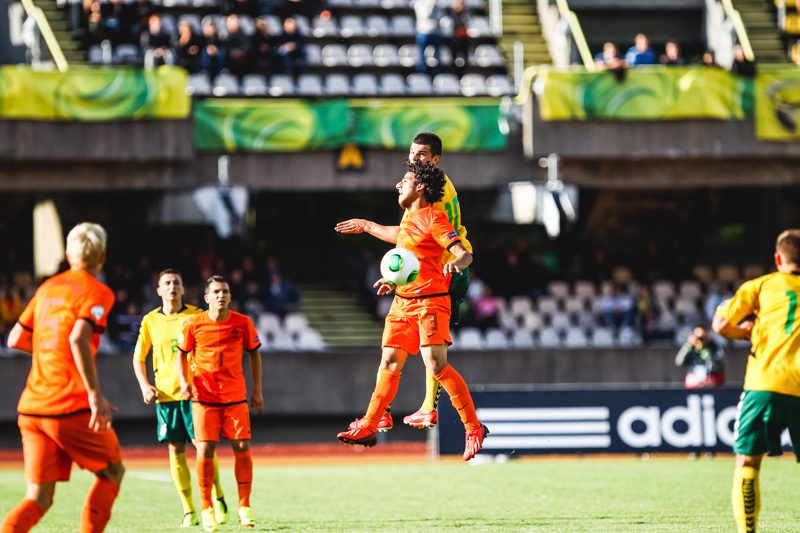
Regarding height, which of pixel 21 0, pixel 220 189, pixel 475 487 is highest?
pixel 21 0

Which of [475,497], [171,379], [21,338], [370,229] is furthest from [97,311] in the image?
[475,497]

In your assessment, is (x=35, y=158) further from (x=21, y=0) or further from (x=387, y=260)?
(x=387, y=260)

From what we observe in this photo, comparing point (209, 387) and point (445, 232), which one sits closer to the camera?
point (445, 232)

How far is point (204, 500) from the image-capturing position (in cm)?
1028

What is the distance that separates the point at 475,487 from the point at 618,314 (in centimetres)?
1088

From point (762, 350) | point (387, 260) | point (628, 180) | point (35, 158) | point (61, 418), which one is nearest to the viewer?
point (61, 418)

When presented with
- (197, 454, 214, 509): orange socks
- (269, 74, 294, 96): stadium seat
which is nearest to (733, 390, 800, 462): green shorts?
(197, 454, 214, 509): orange socks

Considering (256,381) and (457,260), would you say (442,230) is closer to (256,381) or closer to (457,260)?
(457,260)

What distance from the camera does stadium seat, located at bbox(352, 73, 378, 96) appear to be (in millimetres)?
25812

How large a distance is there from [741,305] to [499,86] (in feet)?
61.6

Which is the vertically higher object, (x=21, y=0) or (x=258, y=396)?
(x=21, y=0)

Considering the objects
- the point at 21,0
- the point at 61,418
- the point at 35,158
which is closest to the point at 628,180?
the point at 35,158

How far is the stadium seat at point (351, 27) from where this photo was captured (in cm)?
2770

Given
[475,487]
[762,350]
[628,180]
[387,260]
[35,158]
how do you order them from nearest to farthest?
[762,350]
[387,260]
[475,487]
[35,158]
[628,180]
